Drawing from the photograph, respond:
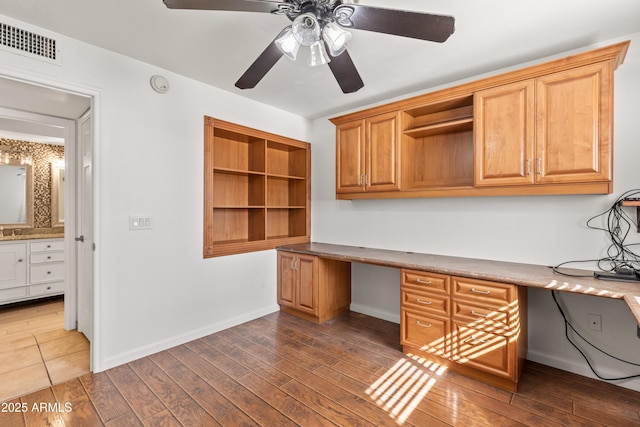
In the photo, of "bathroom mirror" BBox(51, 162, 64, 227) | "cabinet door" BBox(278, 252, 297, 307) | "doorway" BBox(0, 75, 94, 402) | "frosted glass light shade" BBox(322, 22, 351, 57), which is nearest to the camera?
"frosted glass light shade" BBox(322, 22, 351, 57)

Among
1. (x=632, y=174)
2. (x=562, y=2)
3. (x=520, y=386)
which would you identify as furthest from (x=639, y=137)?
(x=520, y=386)

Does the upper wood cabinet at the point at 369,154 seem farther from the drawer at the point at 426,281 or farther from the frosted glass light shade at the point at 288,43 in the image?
the frosted glass light shade at the point at 288,43

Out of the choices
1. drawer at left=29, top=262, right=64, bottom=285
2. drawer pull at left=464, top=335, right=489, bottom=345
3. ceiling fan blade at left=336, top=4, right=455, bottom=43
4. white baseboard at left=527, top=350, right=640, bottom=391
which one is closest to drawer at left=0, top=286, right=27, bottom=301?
drawer at left=29, top=262, right=64, bottom=285

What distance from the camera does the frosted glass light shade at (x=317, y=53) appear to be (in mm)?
1642

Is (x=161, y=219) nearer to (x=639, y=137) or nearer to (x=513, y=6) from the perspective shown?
(x=513, y=6)

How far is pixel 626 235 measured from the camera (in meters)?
2.14

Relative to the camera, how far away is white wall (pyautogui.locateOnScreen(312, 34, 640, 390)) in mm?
2148

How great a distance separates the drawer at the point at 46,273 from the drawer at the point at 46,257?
0.05 meters

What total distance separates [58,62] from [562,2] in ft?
10.8

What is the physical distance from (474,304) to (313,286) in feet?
5.29

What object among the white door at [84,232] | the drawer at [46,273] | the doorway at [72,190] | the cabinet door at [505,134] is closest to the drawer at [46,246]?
the drawer at [46,273]

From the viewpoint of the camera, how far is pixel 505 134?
2.34m

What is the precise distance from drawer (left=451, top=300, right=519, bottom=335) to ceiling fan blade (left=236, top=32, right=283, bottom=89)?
2.07 metres

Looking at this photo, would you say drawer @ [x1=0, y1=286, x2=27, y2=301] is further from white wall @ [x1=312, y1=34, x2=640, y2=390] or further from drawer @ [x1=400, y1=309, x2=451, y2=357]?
drawer @ [x1=400, y1=309, x2=451, y2=357]
